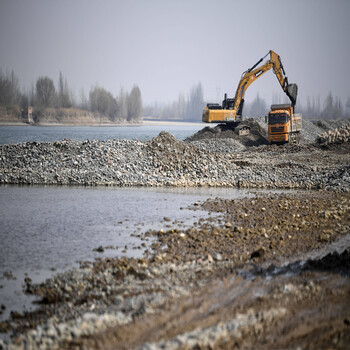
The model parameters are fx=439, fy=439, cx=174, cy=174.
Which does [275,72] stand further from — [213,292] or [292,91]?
[213,292]

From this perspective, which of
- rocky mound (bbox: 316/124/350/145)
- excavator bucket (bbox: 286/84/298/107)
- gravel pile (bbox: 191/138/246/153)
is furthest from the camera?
gravel pile (bbox: 191/138/246/153)

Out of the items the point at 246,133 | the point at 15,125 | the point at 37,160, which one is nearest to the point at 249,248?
the point at 37,160

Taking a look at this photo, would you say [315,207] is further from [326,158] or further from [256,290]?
[326,158]

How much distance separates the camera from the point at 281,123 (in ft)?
105

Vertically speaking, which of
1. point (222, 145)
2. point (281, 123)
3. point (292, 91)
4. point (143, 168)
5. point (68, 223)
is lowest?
point (68, 223)

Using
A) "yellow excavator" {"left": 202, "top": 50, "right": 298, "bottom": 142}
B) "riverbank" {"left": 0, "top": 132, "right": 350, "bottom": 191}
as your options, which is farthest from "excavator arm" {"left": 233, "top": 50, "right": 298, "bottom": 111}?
"riverbank" {"left": 0, "top": 132, "right": 350, "bottom": 191}

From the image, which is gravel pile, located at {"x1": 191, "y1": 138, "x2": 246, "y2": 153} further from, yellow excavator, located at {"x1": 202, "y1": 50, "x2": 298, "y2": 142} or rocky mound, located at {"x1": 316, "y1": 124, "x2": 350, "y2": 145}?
rocky mound, located at {"x1": 316, "y1": 124, "x2": 350, "y2": 145}

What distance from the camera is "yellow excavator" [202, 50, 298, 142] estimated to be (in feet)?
111

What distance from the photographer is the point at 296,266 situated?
728 centimetres

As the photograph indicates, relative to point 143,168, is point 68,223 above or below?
below

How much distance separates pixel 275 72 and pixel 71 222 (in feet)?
88.7

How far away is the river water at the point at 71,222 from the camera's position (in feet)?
25.1

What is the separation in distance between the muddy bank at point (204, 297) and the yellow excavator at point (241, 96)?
25.1 metres

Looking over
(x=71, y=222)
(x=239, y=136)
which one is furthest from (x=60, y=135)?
(x=71, y=222)
